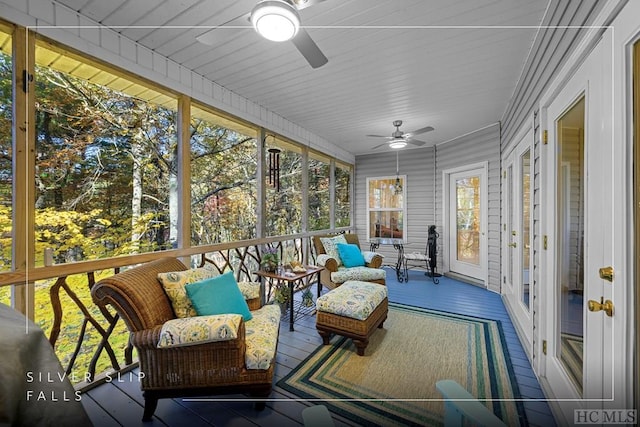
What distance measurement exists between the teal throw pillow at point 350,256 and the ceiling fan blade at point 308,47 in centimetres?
269

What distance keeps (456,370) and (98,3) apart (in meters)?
3.77

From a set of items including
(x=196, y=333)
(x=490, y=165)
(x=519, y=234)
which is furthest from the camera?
(x=490, y=165)

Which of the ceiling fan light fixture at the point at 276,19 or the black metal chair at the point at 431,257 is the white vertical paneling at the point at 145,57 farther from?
the black metal chair at the point at 431,257

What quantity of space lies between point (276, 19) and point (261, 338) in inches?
77.1

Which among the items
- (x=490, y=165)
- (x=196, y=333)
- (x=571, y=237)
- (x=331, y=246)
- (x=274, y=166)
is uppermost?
(x=490, y=165)

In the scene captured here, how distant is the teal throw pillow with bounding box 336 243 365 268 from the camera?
12.9 feet

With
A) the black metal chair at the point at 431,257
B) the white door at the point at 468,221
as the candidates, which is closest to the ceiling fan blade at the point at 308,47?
the white door at the point at 468,221

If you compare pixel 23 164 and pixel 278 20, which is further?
pixel 23 164

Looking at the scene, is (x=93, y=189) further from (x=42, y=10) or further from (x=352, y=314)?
(x=352, y=314)

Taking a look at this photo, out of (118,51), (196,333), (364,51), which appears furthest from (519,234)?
(118,51)

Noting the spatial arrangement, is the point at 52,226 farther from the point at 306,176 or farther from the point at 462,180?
the point at 462,180

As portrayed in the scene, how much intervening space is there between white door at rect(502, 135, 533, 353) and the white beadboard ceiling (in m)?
0.83

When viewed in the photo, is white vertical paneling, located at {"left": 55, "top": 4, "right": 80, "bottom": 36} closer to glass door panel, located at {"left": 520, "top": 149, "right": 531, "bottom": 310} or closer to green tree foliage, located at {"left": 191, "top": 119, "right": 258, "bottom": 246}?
green tree foliage, located at {"left": 191, "top": 119, "right": 258, "bottom": 246}

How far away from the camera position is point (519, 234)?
9.98ft
